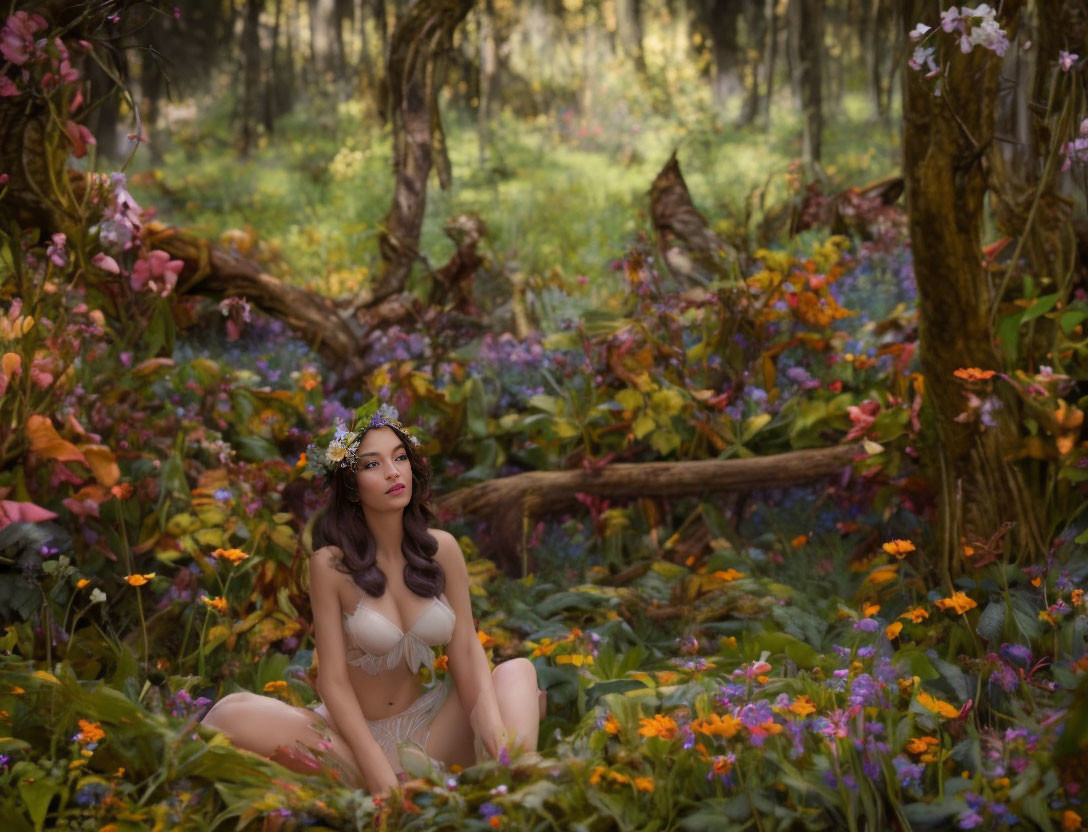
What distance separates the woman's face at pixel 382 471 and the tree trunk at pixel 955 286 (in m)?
1.83

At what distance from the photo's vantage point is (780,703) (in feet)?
8.18

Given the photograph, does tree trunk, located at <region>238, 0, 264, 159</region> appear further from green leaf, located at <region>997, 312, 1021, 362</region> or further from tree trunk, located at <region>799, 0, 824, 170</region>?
green leaf, located at <region>997, 312, 1021, 362</region>

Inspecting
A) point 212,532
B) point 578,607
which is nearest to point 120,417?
point 212,532

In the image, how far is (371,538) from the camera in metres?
2.79

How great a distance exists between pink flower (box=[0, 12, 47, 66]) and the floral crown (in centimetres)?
156

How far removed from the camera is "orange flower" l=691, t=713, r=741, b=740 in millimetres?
2246

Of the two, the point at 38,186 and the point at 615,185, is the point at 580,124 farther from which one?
the point at 38,186

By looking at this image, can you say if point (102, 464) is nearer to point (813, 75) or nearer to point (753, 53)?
point (813, 75)

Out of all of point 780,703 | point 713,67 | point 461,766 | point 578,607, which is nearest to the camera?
point 780,703

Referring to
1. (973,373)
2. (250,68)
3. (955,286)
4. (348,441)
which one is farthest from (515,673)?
(250,68)

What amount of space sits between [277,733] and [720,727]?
3.41 feet

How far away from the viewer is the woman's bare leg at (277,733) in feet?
8.68

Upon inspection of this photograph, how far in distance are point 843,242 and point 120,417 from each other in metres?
3.41

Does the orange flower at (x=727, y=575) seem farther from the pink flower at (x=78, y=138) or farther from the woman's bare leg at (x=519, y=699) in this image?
the pink flower at (x=78, y=138)
